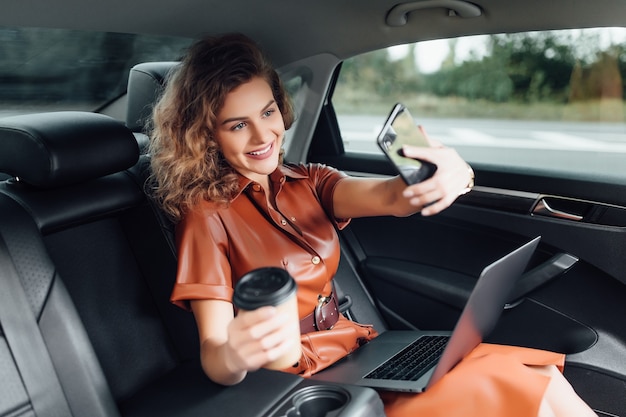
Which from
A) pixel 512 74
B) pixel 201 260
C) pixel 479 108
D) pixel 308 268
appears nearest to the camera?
pixel 201 260

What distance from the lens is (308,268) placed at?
1693 mm

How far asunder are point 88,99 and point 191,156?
3.10 ft

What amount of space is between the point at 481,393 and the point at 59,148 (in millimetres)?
1158

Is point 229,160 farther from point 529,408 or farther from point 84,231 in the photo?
point 529,408

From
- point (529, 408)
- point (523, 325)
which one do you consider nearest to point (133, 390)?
point (529, 408)

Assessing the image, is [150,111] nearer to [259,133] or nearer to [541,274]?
[259,133]

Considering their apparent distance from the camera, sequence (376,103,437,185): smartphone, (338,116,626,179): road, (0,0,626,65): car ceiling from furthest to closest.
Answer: (338,116,626,179): road
(0,0,626,65): car ceiling
(376,103,437,185): smartphone

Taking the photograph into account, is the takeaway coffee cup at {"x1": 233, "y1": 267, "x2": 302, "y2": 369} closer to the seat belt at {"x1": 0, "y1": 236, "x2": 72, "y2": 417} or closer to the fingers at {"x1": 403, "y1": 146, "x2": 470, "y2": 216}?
the fingers at {"x1": 403, "y1": 146, "x2": 470, "y2": 216}

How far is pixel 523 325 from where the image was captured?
2230mm

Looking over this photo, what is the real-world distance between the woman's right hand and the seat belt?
561mm

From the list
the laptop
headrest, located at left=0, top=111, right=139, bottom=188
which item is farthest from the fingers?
headrest, located at left=0, top=111, right=139, bottom=188

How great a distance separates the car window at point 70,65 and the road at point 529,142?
0.83 m

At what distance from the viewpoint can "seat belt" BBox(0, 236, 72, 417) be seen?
4.73ft

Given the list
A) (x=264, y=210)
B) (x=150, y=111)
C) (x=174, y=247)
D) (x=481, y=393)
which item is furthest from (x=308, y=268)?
(x=150, y=111)
